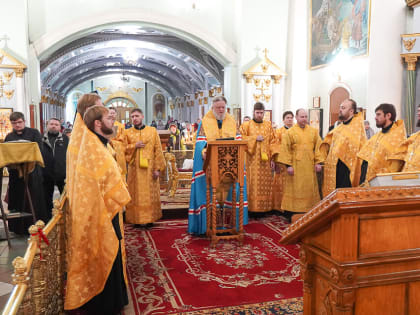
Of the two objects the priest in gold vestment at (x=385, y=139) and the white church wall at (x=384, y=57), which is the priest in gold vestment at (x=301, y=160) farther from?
the white church wall at (x=384, y=57)

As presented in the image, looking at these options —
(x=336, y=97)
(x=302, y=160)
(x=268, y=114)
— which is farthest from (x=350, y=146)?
(x=268, y=114)

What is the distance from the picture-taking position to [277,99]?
1178 centimetres

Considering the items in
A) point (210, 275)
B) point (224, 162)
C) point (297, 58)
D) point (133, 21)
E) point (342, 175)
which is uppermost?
point (133, 21)

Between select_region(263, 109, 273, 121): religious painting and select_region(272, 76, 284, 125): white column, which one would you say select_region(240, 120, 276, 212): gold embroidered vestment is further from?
select_region(272, 76, 284, 125): white column

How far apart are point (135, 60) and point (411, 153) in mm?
17774

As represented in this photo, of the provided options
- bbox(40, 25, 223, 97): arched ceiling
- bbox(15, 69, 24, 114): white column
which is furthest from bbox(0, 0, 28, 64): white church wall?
bbox(40, 25, 223, 97): arched ceiling

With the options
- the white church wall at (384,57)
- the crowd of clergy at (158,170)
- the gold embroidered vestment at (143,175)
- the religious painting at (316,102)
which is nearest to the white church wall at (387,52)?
the white church wall at (384,57)

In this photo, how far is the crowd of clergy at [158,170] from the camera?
8.32ft

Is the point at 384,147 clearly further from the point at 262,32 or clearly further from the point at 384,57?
the point at 262,32

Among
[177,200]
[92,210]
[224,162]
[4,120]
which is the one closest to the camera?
[92,210]

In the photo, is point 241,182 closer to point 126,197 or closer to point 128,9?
point 126,197

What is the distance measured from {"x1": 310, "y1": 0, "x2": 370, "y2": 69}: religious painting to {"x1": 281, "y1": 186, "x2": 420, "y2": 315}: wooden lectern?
358 inches

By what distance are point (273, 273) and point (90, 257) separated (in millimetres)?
1900

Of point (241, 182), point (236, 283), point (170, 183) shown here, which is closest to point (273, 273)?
point (236, 283)
